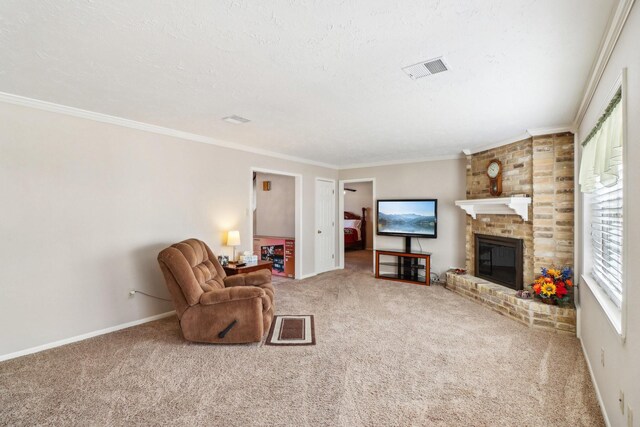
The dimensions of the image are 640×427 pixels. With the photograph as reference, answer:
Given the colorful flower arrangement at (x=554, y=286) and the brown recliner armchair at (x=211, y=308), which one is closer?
the brown recliner armchair at (x=211, y=308)

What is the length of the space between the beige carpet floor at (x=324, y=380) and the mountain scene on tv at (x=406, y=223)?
7.90 ft

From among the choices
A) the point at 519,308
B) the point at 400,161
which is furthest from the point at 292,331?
the point at 400,161

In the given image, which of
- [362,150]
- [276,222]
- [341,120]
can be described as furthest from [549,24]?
[276,222]

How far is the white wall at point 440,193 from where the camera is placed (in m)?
5.58

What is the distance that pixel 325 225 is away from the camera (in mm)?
6703

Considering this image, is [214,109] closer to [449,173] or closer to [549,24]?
[549,24]

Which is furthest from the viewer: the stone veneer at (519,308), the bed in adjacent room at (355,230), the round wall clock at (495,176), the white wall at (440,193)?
the bed in adjacent room at (355,230)

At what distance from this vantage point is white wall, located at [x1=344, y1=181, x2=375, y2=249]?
425 inches

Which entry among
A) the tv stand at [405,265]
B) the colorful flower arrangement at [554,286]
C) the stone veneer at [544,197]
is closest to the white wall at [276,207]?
the tv stand at [405,265]

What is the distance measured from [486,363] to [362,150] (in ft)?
11.4

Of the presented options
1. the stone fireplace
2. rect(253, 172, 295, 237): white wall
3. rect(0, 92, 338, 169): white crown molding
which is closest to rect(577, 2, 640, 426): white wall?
the stone fireplace

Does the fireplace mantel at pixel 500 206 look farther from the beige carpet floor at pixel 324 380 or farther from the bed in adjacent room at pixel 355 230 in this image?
the bed in adjacent room at pixel 355 230

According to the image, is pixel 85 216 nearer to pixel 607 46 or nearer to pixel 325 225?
pixel 325 225

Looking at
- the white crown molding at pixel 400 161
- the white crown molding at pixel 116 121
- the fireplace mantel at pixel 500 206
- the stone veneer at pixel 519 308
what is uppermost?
the white crown molding at pixel 400 161
